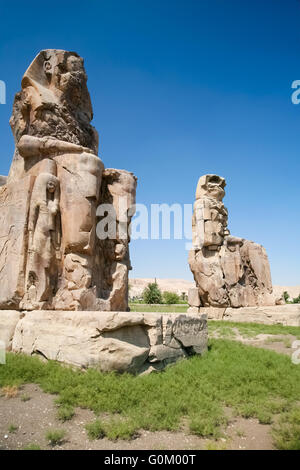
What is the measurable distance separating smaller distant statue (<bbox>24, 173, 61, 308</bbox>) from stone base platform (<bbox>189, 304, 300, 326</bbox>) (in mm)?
8238

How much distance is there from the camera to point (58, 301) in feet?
18.3

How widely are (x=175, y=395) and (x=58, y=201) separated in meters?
3.84

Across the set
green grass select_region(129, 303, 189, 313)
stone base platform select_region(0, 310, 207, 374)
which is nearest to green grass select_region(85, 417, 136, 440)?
stone base platform select_region(0, 310, 207, 374)

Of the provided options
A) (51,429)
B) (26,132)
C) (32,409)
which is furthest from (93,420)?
(26,132)

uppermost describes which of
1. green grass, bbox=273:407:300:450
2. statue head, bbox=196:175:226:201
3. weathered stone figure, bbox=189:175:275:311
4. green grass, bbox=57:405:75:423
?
statue head, bbox=196:175:226:201

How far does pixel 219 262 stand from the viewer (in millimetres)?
13570

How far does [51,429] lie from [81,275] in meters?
2.98

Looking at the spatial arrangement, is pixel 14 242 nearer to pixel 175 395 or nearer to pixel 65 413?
pixel 65 413

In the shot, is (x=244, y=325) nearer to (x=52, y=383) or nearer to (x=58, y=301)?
(x=58, y=301)

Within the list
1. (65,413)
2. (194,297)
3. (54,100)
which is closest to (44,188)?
(54,100)

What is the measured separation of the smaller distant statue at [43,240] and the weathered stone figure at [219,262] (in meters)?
8.68

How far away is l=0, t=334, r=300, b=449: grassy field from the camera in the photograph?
307 centimetres

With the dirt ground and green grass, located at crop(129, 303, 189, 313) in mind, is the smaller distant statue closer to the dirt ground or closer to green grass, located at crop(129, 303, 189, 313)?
the dirt ground

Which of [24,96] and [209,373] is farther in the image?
[24,96]
